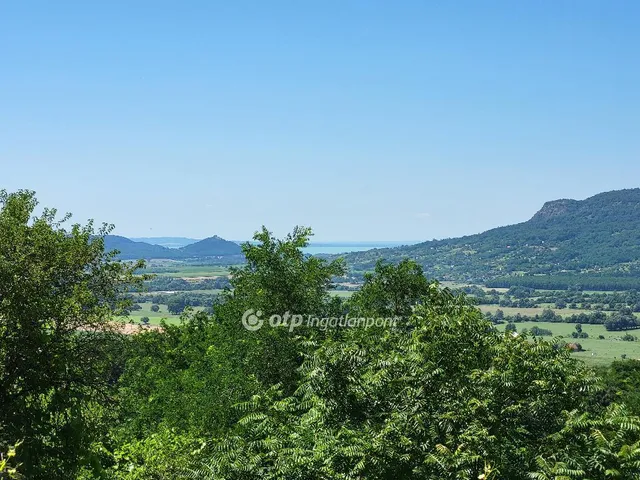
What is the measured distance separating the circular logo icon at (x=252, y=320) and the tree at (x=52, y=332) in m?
12.0

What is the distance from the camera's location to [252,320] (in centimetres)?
3428

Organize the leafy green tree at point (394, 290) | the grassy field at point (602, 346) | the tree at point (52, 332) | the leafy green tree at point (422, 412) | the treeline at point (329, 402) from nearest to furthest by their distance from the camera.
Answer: the tree at point (52, 332) < the treeline at point (329, 402) < the leafy green tree at point (422, 412) < the leafy green tree at point (394, 290) < the grassy field at point (602, 346)

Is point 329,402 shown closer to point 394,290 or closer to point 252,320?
point 252,320

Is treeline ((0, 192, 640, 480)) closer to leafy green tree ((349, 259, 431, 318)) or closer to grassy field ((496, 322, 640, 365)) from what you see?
leafy green tree ((349, 259, 431, 318))

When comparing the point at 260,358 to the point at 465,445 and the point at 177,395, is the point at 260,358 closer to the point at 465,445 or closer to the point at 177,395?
the point at 177,395

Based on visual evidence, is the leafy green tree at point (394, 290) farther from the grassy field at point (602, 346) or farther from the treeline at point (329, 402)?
the grassy field at point (602, 346)

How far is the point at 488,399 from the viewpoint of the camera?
587 inches

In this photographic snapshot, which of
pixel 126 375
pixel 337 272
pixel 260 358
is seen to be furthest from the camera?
pixel 126 375

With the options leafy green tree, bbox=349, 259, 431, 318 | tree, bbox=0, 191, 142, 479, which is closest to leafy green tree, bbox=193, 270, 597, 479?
tree, bbox=0, 191, 142, 479

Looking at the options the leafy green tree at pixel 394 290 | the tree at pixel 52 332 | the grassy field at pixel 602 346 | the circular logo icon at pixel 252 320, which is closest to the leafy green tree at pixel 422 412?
the tree at pixel 52 332

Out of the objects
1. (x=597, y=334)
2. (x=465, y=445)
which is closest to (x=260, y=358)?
(x=465, y=445)

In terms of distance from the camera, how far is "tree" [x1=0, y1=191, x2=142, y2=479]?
10961 mm

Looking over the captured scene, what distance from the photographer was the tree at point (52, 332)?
1096cm

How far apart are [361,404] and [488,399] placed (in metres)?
3.36
